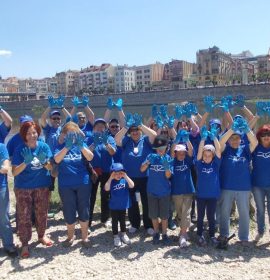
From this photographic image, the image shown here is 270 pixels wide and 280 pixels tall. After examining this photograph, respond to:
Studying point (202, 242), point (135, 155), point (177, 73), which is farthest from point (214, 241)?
point (177, 73)

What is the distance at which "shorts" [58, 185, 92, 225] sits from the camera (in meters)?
4.73

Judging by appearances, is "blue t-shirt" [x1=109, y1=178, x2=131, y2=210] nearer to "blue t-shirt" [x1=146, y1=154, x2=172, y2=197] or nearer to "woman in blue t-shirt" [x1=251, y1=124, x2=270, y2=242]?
"blue t-shirt" [x1=146, y1=154, x2=172, y2=197]

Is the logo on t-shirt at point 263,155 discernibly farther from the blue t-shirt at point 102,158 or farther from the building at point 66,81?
the building at point 66,81

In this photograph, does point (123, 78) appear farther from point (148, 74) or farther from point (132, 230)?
point (132, 230)

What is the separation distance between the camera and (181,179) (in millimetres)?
4938

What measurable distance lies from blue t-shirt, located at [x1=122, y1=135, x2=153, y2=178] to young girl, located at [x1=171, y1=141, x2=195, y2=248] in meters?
0.43

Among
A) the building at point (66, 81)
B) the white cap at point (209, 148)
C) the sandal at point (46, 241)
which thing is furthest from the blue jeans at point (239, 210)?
the building at point (66, 81)

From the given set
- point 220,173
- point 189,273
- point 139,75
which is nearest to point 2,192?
point 189,273

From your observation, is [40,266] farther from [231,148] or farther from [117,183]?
[231,148]

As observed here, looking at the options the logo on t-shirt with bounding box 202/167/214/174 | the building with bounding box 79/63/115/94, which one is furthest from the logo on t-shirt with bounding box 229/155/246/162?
Result: the building with bounding box 79/63/115/94

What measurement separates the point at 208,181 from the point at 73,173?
169cm

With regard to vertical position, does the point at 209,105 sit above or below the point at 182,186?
above

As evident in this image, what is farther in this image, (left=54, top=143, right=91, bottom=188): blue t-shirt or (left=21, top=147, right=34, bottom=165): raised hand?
(left=54, top=143, right=91, bottom=188): blue t-shirt

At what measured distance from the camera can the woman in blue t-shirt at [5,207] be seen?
450cm
